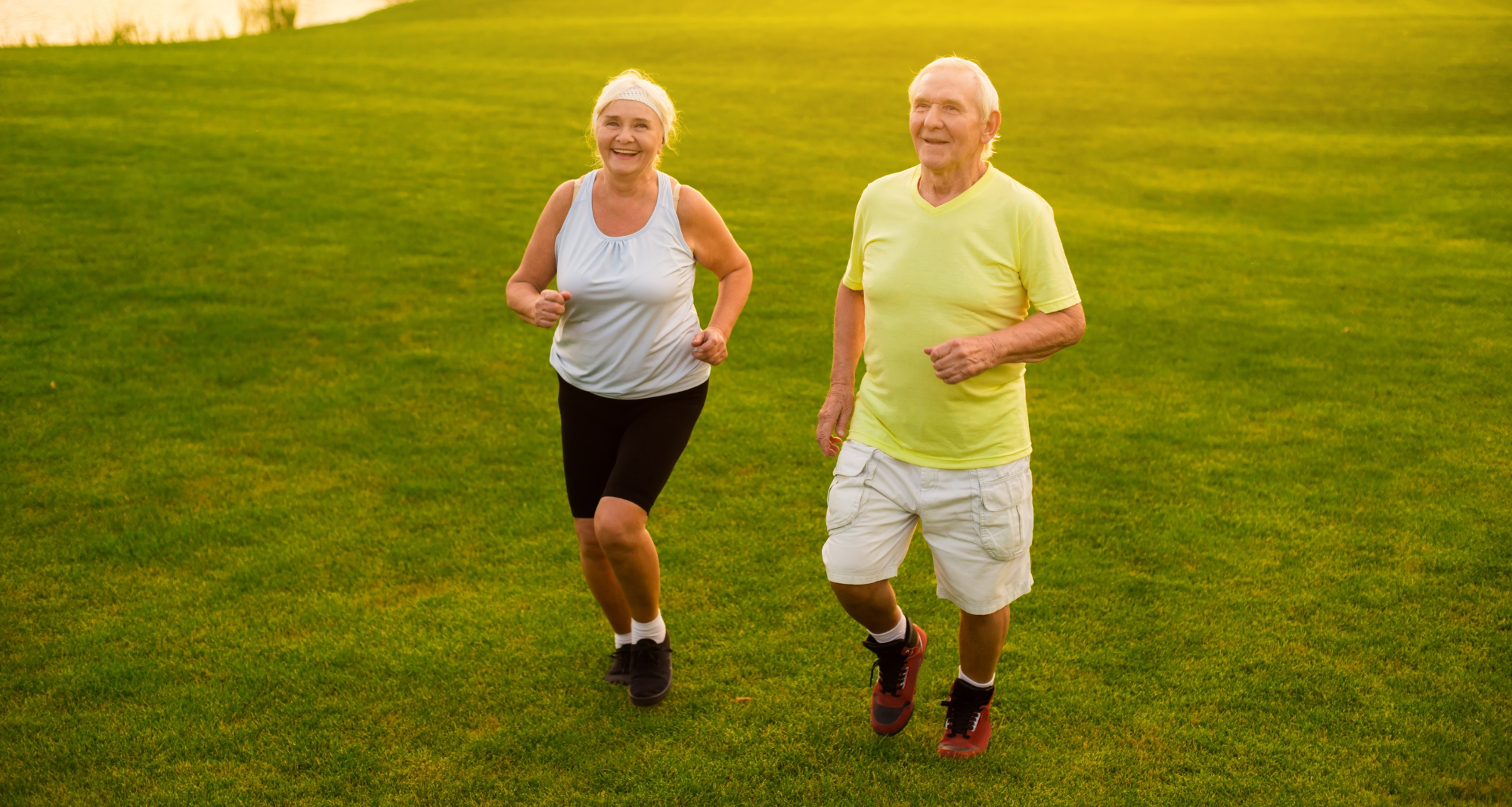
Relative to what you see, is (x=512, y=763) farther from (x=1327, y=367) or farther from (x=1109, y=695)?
(x=1327, y=367)

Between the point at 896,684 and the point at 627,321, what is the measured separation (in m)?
1.62

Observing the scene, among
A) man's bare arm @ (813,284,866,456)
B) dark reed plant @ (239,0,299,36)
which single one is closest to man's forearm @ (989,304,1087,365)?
man's bare arm @ (813,284,866,456)

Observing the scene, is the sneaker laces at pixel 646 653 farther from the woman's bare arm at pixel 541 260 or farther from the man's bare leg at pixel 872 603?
the woman's bare arm at pixel 541 260

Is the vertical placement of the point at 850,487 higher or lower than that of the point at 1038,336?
lower

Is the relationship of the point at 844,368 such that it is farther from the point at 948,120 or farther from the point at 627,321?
the point at 948,120

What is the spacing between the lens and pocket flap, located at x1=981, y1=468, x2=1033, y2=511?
3.56m

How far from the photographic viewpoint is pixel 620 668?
4500 mm

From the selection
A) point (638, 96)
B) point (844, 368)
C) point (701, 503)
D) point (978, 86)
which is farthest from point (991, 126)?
point (701, 503)

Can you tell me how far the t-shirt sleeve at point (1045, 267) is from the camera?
332 centimetres

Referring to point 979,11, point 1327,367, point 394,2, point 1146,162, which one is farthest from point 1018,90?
point 394,2

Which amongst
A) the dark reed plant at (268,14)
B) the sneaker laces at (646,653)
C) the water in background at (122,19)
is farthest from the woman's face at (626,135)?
the dark reed plant at (268,14)

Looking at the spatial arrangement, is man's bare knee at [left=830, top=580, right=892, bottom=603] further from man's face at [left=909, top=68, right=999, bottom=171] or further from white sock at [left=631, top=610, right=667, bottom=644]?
man's face at [left=909, top=68, right=999, bottom=171]

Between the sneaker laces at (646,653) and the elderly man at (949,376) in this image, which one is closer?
the elderly man at (949,376)

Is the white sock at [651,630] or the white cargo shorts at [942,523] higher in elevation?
the white cargo shorts at [942,523]
